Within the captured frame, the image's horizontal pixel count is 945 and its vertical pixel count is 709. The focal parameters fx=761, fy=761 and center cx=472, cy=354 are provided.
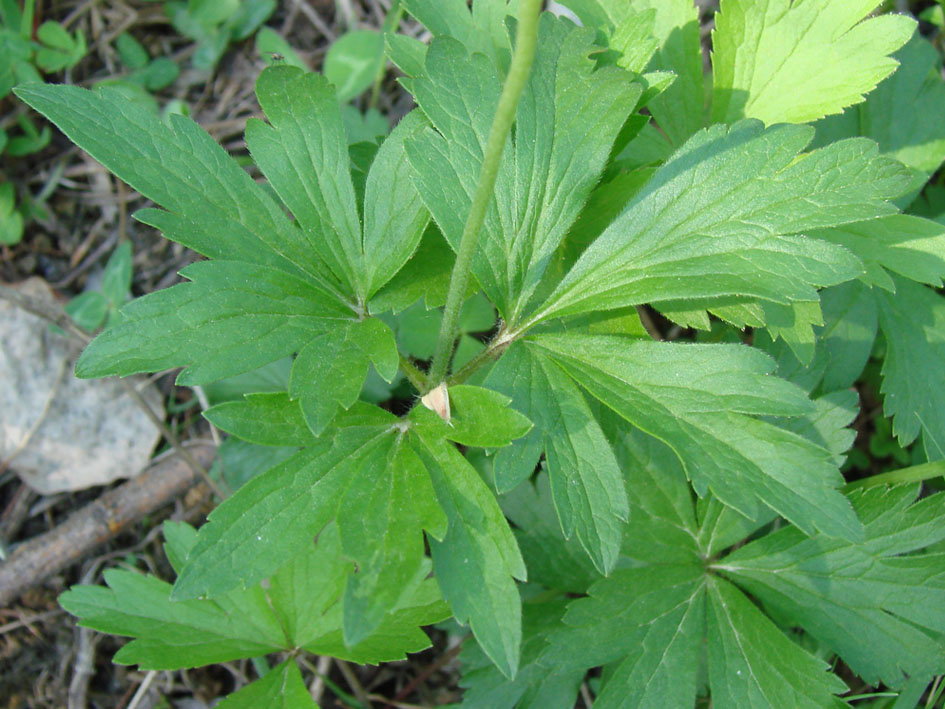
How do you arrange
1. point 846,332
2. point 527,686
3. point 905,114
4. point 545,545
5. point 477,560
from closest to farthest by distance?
point 477,560 < point 527,686 < point 545,545 < point 846,332 < point 905,114

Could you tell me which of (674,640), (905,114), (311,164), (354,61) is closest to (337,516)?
(311,164)

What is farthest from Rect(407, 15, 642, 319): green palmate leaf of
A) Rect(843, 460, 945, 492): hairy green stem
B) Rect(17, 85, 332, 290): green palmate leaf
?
Rect(843, 460, 945, 492): hairy green stem

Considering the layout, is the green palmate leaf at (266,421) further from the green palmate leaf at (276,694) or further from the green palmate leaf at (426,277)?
the green palmate leaf at (276,694)

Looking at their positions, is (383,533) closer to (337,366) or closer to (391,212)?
(337,366)

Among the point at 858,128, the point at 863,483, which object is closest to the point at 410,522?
the point at 863,483

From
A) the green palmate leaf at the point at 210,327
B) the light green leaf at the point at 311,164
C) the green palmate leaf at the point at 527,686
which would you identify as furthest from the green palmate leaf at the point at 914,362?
the green palmate leaf at the point at 210,327

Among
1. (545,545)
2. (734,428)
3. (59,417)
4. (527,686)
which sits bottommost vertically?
(59,417)

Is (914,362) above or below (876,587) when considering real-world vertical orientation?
above
